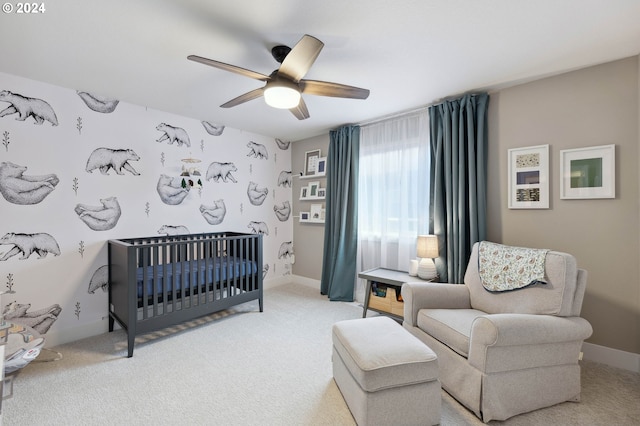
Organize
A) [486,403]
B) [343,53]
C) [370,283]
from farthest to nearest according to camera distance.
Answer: [370,283] < [343,53] < [486,403]

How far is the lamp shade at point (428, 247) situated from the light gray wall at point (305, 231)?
1723 millimetres

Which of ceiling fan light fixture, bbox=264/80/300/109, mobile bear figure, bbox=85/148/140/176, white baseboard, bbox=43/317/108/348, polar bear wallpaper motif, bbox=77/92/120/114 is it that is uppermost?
polar bear wallpaper motif, bbox=77/92/120/114

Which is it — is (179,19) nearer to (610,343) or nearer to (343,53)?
(343,53)

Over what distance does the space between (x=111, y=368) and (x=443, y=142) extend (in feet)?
11.6

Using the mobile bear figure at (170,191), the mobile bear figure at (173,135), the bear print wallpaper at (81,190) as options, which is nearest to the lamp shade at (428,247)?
the bear print wallpaper at (81,190)

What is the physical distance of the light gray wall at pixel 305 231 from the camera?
4.38m

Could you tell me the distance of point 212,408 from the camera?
1845 mm

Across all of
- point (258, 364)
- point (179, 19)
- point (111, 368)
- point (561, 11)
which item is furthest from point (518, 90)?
point (111, 368)

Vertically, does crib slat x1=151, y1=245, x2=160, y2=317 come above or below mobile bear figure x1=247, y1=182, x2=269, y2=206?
below

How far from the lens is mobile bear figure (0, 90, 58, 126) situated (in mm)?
2438

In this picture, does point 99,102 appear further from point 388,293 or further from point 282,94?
point 388,293

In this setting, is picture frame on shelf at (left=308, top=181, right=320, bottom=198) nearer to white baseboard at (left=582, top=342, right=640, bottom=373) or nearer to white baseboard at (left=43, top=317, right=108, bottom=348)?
white baseboard at (left=43, top=317, right=108, bottom=348)

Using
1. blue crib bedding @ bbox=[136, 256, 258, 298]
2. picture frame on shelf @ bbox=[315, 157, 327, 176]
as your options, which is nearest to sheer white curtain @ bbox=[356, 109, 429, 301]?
picture frame on shelf @ bbox=[315, 157, 327, 176]

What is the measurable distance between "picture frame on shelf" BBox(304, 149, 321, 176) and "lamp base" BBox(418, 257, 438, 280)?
6.82ft
